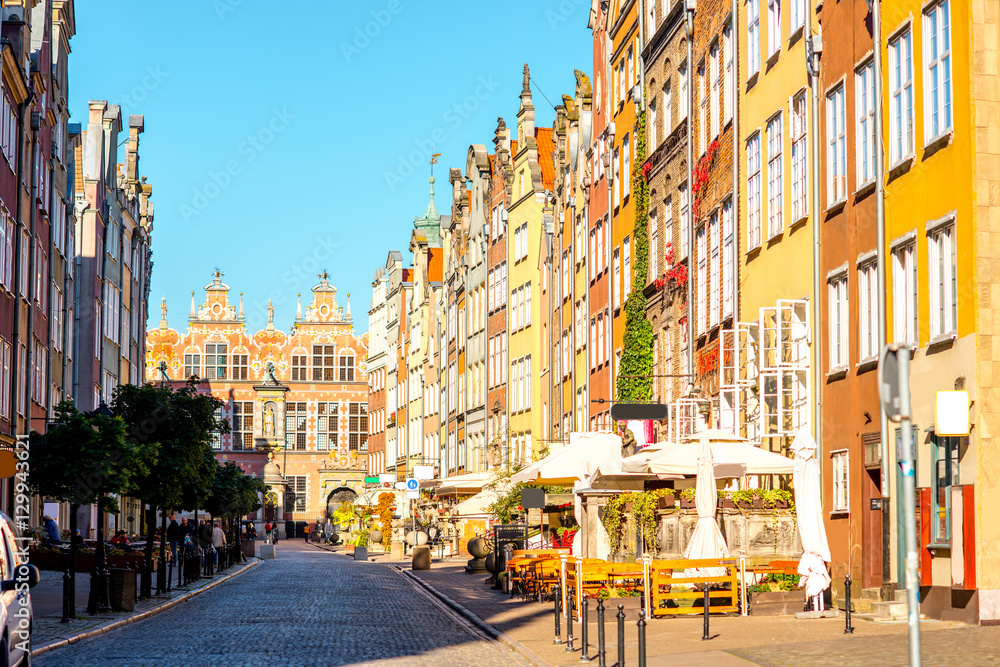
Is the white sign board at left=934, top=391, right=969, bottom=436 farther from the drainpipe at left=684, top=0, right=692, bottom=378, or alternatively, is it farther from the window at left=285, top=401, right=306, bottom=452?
the window at left=285, top=401, right=306, bottom=452

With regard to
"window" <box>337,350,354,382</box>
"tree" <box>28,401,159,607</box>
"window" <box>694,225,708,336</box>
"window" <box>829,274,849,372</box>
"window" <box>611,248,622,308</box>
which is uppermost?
"window" <box>337,350,354,382</box>

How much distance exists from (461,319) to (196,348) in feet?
117

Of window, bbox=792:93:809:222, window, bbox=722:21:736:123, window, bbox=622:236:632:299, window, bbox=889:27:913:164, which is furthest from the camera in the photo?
window, bbox=622:236:632:299

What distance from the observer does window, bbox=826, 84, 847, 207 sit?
76.4ft

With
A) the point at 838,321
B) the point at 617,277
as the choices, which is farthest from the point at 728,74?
the point at 617,277

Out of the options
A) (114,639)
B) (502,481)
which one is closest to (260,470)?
Result: (502,481)

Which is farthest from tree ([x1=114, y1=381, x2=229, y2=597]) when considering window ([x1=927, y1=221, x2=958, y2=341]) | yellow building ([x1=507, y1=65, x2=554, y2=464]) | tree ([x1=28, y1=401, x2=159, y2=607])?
yellow building ([x1=507, y1=65, x2=554, y2=464])

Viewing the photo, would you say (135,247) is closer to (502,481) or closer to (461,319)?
(461,319)

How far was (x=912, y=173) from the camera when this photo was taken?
20188 mm

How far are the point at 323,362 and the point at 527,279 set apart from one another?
157 ft

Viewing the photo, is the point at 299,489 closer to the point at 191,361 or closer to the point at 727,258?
the point at 191,361

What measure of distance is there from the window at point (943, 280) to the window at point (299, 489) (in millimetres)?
87203

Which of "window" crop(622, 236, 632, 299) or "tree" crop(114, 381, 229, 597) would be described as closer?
"tree" crop(114, 381, 229, 597)

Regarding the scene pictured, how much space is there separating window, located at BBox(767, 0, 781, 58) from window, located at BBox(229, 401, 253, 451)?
79.5 meters
